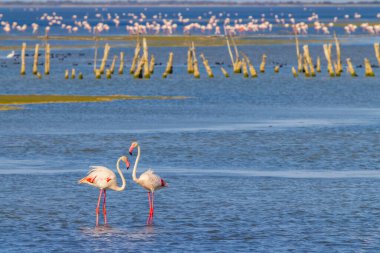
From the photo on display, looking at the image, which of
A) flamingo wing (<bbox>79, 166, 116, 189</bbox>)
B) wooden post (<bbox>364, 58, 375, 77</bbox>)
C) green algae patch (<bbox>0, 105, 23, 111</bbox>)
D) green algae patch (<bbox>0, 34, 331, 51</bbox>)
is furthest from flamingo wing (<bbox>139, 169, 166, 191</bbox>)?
green algae patch (<bbox>0, 34, 331, 51</bbox>)

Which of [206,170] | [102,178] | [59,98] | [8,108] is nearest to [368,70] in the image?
[59,98]

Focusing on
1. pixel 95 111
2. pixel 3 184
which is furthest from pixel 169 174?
pixel 95 111

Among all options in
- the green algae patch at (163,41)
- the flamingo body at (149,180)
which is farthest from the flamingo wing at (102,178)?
the green algae patch at (163,41)

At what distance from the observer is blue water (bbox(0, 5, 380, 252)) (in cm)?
2280

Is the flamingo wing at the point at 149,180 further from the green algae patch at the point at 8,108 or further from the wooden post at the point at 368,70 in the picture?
the wooden post at the point at 368,70

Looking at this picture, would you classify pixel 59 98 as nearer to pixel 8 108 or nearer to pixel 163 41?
pixel 8 108

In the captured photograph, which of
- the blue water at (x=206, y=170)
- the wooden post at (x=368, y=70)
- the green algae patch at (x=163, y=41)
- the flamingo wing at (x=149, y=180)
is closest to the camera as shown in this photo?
the blue water at (x=206, y=170)

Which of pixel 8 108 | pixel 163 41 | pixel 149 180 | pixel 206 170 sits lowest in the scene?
pixel 163 41

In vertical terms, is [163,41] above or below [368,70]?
below

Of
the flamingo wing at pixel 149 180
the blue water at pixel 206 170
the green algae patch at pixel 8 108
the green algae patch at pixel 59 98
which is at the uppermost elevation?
the flamingo wing at pixel 149 180

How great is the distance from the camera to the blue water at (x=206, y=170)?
22797 mm

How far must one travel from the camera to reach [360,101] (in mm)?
58500

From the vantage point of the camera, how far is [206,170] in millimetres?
32656

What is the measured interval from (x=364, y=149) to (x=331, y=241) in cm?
1558
